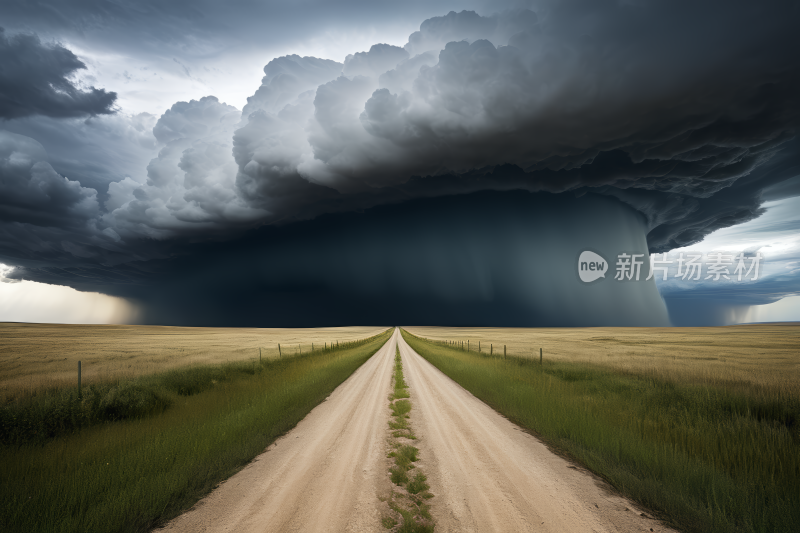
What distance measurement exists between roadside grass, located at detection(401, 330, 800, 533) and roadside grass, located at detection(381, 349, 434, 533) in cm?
395

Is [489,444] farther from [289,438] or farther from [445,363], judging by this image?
[445,363]

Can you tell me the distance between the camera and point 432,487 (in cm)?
702

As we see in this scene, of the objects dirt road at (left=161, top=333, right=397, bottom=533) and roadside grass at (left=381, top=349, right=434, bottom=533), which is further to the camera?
dirt road at (left=161, top=333, right=397, bottom=533)

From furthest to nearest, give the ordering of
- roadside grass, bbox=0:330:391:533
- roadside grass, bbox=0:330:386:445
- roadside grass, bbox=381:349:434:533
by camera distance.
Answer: roadside grass, bbox=0:330:386:445 < roadside grass, bbox=0:330:391:533 < roadside grass, bbox=381:349:434:533

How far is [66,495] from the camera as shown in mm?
6461

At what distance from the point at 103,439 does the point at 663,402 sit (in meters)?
18.5

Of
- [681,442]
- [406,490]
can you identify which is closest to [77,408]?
[406,490]

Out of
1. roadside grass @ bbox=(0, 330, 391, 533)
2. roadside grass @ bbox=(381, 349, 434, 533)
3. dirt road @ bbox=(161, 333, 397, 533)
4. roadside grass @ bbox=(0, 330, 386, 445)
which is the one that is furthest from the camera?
roadside grass @ bbox=(0, 330, 386, 445)

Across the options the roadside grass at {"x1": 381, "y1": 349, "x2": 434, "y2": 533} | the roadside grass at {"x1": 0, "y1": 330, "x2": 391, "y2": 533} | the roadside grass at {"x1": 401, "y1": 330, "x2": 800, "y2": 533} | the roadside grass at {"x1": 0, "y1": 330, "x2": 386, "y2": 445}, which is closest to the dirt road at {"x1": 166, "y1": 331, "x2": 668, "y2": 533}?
the roadside grass at {"x1": 381, "y1": 349, "x2": 434, "y2": 533}

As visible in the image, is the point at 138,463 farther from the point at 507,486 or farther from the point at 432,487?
the point at 507,486

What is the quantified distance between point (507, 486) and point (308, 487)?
3.91m

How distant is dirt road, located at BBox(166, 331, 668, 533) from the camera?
18.7ft

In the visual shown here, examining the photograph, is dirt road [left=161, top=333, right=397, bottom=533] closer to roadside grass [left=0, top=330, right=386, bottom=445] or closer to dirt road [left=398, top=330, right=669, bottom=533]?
dirt road [left=398, top=330, right=669, bottom=533]

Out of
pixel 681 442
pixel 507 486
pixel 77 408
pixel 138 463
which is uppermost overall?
pixel 77 408
